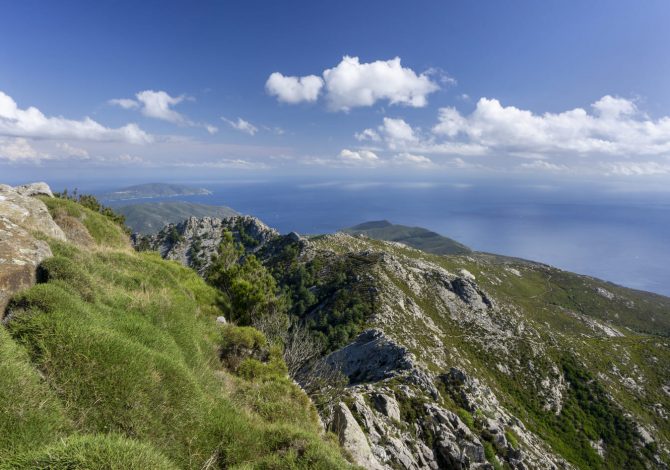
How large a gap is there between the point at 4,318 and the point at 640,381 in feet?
354

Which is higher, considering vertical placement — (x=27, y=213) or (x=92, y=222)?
(x=27, y=213)

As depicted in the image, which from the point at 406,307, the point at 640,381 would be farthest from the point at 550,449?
the point at 640,381

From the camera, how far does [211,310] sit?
21.5 m

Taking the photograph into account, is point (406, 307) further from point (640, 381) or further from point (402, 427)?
point (640, 381)

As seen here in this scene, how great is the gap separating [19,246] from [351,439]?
679 inches

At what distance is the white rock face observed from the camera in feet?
50.7

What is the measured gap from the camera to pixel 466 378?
146 ft

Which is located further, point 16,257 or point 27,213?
point 27,213

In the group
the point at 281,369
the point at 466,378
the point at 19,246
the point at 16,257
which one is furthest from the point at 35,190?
the point at 466,378

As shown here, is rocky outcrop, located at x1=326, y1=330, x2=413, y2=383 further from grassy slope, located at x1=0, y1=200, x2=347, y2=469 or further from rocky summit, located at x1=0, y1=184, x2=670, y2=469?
grassy slope, located at x1=0, y1=200, x2=347, y2=469

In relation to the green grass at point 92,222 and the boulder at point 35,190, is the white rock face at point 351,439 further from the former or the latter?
the boulder at point 35,190

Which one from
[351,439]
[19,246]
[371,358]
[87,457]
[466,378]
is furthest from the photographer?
[371,358]

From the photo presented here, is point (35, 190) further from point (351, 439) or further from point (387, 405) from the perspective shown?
point (387, 405)

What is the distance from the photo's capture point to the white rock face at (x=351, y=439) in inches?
608
